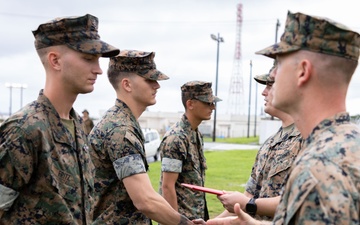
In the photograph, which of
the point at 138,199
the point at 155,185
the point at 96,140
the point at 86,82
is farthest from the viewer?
the point at 155,185

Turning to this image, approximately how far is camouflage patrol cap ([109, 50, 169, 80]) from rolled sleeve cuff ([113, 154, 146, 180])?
90 cm

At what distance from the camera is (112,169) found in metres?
4.02

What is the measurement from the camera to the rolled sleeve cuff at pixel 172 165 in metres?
5.36

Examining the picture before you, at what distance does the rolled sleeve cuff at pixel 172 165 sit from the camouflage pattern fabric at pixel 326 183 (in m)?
3.29

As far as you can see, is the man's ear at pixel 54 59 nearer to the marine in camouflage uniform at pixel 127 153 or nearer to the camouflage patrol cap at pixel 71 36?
the camouflage patrol cap at pixel 71 36

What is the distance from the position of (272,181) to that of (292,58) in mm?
1853

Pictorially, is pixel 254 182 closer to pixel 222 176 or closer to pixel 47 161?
pixel 47 161

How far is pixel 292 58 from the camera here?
2178 millimetres

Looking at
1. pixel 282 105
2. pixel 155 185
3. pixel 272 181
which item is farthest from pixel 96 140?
pixel 155 185

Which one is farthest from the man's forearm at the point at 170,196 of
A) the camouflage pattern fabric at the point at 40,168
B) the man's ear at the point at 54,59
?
the man's ear at the point at 54,59

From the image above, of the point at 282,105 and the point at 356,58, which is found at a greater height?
the point at 356,58

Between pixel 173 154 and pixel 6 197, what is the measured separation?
104 inches

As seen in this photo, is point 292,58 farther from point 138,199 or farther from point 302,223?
point 138,199

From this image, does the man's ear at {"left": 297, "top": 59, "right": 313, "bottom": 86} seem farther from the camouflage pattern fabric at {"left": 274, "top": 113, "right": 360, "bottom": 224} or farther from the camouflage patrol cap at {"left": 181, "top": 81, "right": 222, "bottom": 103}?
the camouflage patrol cap at {"left": 181, "top": 81, "right": 222, "bottom": 103}
